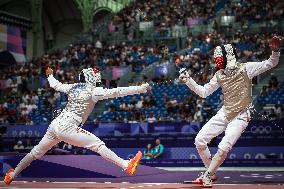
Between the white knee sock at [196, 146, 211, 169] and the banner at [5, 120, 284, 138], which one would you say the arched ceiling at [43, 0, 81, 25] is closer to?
the banner at [5, 120, 284, 138]

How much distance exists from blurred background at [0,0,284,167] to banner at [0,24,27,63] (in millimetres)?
72

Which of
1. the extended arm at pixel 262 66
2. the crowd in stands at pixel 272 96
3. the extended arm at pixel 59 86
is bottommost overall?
the crowd in stands at pixel 272 96

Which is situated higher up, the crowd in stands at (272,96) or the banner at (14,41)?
the banner at (14,41)

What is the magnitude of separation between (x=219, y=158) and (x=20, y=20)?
33594 mm

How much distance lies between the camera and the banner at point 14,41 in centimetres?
3619

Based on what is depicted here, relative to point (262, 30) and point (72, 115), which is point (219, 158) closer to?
point (72, 115)

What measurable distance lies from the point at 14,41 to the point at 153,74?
672 inches

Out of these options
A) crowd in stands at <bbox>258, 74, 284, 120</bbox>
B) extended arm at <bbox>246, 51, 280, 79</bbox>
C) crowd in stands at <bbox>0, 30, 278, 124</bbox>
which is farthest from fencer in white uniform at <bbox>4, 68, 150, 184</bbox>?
crowd in stands at <bbox>258, 74, 284, 120</bbox>

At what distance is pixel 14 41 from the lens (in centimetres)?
3766

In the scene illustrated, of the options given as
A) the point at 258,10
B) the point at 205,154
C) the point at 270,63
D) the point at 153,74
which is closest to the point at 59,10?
the point at 258,10

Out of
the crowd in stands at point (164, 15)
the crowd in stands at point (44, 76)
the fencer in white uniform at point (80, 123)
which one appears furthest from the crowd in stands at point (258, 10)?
the fencer in white uniform at point (80, 123)

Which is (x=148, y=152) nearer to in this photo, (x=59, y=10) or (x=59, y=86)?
(x=59, y=86)

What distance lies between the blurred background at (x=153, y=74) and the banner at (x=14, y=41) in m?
0.07

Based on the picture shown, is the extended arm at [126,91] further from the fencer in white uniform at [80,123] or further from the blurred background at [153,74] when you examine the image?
the blurred background at [153,74]
